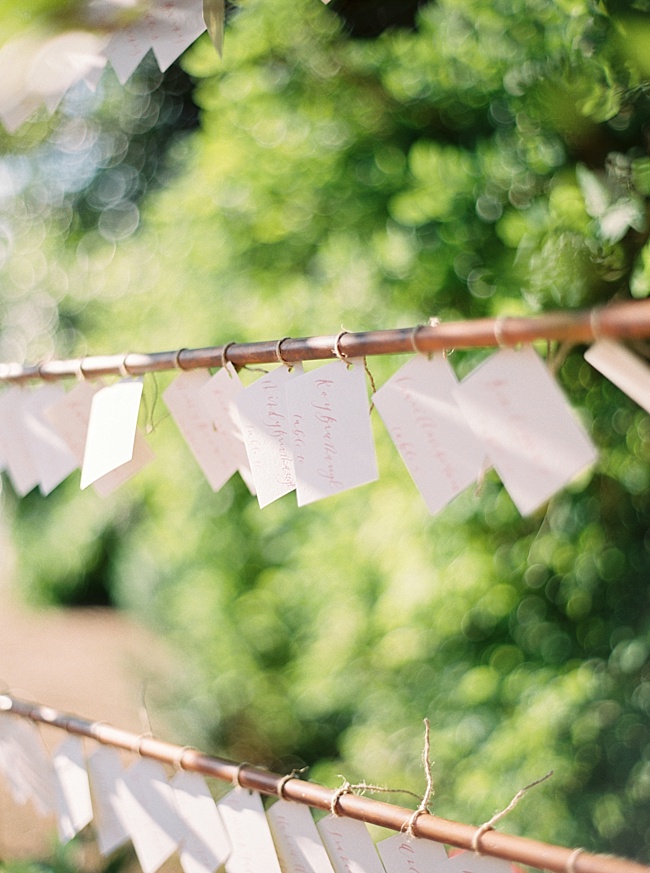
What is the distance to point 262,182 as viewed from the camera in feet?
5.49

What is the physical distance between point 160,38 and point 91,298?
196 cm

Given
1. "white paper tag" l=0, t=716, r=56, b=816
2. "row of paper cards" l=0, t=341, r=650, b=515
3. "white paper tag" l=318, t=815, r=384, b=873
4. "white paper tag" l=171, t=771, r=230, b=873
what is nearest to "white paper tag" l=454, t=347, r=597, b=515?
"row of paper cards" l=0, t=341, r=650, b=515

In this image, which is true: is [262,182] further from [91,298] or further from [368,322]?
[91,298]

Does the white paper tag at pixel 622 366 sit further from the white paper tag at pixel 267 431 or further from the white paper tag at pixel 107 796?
the white paper tag at pixel 107 796

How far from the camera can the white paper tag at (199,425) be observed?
2.65ft

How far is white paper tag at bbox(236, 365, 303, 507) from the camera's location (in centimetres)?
69

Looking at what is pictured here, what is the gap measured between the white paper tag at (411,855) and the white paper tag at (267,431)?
325 mm

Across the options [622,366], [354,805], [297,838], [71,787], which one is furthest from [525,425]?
[71,787]

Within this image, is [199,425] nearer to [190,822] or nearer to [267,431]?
[267,431]

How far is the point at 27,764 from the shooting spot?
103 centimetres

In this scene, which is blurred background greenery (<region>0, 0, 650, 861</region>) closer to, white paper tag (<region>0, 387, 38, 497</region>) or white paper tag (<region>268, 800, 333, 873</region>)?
white paper tag (<region>0, 387, 38, 497</region>)

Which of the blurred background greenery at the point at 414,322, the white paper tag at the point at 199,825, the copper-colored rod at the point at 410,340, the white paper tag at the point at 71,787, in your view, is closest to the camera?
the copper-colored rod at the point at 410,340

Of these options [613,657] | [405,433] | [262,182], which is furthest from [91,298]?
[405,433]

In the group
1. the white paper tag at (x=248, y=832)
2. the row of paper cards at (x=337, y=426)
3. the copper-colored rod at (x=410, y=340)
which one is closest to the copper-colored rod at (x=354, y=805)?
the white paper tag at (x=248, y=832)
